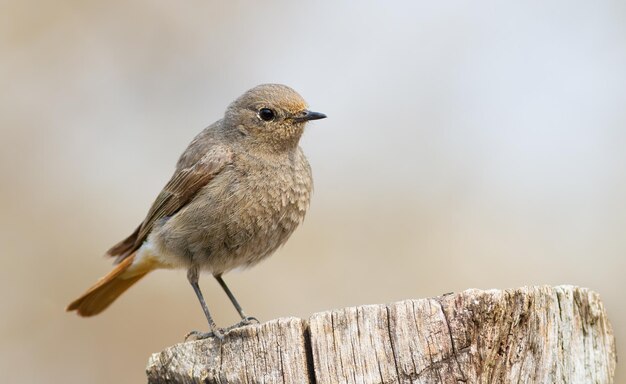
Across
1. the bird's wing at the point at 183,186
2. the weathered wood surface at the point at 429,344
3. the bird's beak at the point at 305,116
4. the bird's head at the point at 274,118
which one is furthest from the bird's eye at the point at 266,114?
the weathered wood surface at the point at 429,344

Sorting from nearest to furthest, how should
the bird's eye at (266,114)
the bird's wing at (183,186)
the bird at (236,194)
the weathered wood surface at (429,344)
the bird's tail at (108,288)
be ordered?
the weathered wood surface at (429,344) < the bird at (236,194) < the bird's wing at (183,186) < the bird's eye at (266,114) < the bird's tail at (108,288)

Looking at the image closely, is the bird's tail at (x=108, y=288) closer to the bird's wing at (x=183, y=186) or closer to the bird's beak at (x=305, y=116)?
the bird's wing at (x=183, y=186)

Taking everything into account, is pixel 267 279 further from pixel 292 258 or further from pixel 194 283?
pixel 194 283

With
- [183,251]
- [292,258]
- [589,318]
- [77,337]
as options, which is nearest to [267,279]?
[292,258]

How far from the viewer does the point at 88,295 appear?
662cm

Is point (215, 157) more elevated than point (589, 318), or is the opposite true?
point (215, 157)

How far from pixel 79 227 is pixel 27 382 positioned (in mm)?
1521

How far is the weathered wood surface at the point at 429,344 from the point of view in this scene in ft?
11.6

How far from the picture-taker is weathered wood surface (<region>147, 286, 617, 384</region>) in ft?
11.6

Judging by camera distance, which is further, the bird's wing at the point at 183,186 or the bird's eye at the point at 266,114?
the bird's eye at the point at 266,114

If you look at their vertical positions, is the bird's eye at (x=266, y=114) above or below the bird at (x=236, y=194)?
above

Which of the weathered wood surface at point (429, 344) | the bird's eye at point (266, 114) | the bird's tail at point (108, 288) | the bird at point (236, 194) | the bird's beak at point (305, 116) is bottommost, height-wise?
the weathered wood surface at point (429, 344)

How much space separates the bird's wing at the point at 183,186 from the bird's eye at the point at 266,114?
0.35 metres

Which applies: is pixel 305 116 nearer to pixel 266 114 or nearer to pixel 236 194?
pixel 266 114
